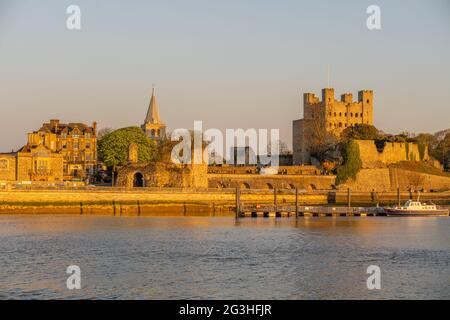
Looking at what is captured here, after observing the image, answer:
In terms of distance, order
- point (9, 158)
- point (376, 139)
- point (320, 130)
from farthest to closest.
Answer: point (320, 130) < point (376, 139) < point (9, 158)

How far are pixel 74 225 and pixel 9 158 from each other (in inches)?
1075

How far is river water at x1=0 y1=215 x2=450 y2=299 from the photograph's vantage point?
25.7 meters

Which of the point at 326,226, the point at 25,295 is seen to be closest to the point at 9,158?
the point at 326,226

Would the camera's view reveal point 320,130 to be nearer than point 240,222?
No

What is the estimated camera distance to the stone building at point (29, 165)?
2886 inches

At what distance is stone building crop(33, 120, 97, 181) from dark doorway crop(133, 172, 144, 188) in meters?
11.1

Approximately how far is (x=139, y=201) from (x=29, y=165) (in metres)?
15.3

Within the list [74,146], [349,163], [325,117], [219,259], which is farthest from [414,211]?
[325,117]

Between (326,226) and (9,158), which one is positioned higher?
(9,158)

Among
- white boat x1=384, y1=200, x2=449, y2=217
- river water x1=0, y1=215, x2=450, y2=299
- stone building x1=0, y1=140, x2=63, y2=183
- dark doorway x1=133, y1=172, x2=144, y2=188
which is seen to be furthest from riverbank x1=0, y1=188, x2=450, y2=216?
stone building x1=0, y1=140, x2=63, y2=183

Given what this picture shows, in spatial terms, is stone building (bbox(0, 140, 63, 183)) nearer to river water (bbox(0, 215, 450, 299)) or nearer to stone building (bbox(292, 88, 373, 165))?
river water (bbox(0, 215, 450, 299))

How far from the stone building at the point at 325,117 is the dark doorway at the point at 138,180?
109 ft

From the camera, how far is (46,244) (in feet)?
123
